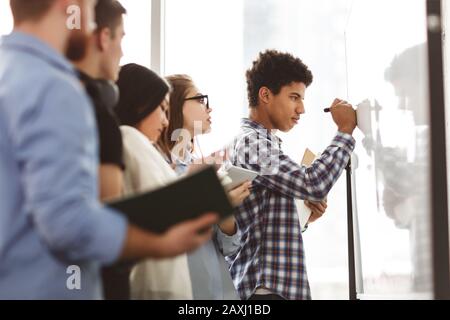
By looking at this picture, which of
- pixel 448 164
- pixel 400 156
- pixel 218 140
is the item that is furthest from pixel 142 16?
pixel 448 164

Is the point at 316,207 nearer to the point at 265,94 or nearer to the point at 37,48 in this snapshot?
the point at 265,94

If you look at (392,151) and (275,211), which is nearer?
(392,151)

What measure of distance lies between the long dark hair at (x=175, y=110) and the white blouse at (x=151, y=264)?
0.25 metres

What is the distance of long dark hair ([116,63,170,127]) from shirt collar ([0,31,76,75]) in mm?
189

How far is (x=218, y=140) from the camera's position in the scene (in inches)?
55.8

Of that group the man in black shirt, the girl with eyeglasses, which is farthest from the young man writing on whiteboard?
the man in black shirt

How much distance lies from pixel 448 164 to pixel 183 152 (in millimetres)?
430

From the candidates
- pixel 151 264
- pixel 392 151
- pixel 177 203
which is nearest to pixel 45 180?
pixel 177 203

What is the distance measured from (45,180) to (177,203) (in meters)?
0.11

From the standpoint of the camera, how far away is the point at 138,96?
2.33ft

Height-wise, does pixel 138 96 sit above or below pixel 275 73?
below

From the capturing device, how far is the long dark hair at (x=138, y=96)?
0.70 m

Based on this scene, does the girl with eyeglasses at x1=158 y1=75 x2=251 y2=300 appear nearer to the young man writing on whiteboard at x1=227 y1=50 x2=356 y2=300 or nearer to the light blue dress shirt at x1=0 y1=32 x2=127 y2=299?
the young man writing on whiteboard at x1=227 y1=50 x2=356 y2=300

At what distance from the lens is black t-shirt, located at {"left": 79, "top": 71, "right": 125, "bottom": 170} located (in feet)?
1.76
